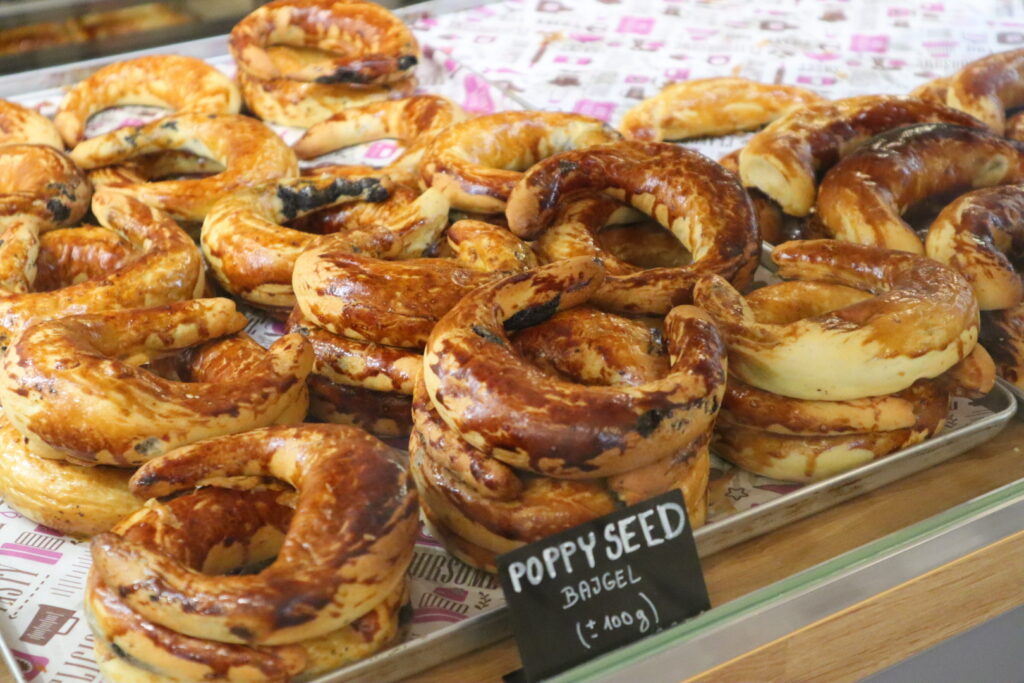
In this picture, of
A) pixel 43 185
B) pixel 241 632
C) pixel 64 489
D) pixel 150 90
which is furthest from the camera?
pixel 150 90

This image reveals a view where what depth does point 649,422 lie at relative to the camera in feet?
4.51

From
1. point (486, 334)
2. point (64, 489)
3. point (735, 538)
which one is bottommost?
point (735, 538)

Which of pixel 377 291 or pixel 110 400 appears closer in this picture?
pixel 110 400

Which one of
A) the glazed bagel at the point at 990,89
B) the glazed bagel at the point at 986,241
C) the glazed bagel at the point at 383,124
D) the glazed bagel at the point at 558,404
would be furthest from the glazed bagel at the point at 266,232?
the glazed bagel at the point at 990,89

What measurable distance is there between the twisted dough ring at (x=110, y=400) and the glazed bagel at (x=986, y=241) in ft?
4.00

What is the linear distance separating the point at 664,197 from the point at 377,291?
64 centimetres

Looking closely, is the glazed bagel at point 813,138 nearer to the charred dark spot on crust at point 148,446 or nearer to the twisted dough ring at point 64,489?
the twisted dough ring at point 64,489

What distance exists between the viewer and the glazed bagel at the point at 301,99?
2.93 meters

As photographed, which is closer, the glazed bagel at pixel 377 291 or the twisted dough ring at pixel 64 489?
the twisted dough ring at pixel 64 489

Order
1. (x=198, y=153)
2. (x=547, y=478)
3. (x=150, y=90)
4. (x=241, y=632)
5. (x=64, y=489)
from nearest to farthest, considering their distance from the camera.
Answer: (x=241, y=632) → (x=547, y=478) → (x=64, y=489) → (x=198, y=153) → (x=150, y=90)

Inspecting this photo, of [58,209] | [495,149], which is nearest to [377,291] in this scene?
[495,149]

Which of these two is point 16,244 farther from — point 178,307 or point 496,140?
point 496,140

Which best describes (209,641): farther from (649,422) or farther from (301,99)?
(301,99)

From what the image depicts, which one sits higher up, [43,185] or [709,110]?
[43,185]
